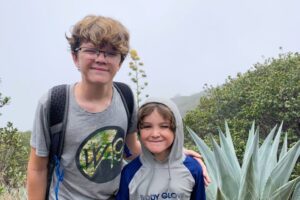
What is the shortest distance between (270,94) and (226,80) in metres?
2.32

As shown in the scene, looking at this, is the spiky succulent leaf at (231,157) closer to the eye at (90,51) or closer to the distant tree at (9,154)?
Answer: the eye at (90,51)

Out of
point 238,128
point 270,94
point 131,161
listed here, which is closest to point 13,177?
point 238,128

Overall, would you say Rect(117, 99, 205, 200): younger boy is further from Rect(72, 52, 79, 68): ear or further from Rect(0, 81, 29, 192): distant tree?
Rect(0, 81, 29, 192): distant tree

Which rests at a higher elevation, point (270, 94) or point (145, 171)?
point (270, 94)

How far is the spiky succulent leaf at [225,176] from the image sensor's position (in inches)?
134

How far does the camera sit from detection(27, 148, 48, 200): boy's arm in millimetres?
2486

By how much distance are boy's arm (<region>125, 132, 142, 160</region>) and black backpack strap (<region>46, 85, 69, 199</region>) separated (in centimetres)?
48

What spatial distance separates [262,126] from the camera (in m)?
8.05

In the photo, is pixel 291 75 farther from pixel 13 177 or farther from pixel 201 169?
pixel 201 169

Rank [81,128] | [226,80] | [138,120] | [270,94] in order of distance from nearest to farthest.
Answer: [81,128], [138,120], [270,94], [226,80]

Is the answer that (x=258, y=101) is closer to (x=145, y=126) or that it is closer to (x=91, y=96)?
(x=145, y=126)

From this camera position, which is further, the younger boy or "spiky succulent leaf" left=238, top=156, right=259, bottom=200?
"spiky succulent leaf" left=238, top=156, right=259, bottom=200

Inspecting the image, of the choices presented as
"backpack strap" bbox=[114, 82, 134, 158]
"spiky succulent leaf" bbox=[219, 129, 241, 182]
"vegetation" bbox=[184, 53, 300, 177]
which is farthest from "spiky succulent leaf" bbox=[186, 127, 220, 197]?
"vegetation" bbox=[184, 53, 300, 177]

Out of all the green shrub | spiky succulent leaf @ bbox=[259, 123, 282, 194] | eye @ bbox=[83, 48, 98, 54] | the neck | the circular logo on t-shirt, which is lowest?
the green shrub
